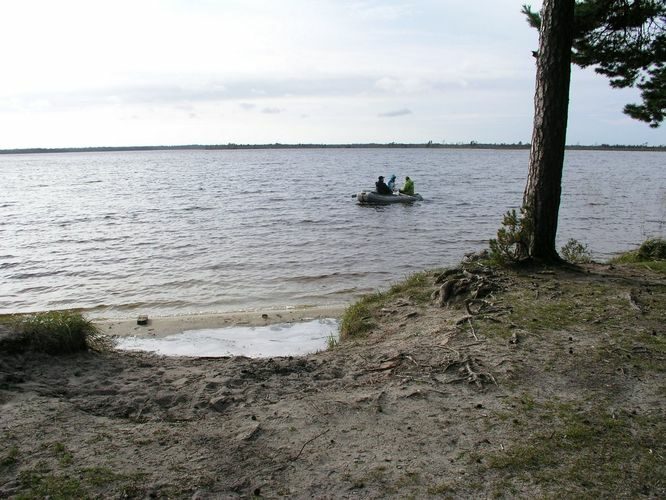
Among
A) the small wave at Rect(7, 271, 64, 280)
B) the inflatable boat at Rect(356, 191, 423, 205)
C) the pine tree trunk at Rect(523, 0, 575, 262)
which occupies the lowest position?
the small wave at Rect(7, 271, 64, 280)

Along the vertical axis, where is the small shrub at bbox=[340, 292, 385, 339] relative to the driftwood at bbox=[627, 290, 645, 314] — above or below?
below

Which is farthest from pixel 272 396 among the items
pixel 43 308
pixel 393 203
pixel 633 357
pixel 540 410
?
pixel 393 203

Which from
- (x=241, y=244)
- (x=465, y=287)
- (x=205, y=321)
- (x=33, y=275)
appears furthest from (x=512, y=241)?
(x=33, y=275)

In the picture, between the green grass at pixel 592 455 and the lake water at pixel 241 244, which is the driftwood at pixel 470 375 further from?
the lake water at pixel 241 244

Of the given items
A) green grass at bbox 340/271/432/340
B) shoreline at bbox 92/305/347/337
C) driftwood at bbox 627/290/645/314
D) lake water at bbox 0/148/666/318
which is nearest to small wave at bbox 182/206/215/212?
lake water at bbox 0/148/666/318

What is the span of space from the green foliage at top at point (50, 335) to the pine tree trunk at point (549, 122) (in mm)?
6517

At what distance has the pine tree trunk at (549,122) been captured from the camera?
7.41m

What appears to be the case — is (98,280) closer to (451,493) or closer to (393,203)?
(451,493)

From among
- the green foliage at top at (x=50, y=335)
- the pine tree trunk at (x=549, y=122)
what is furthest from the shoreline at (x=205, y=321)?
the pine tree trunk at (x=549, y=122)

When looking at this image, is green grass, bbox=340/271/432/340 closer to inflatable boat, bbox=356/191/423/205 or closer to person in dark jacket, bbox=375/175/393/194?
inflatable boat, bbox=356/191/423/205

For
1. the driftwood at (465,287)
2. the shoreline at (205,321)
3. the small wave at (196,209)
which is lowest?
the shoreline at (205,321)

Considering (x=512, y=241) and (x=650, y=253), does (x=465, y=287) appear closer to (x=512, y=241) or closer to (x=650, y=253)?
(x=512, y=241)

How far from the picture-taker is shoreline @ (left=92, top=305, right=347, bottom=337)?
882 cm

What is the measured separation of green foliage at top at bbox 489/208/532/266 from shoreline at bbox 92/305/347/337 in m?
2.98
